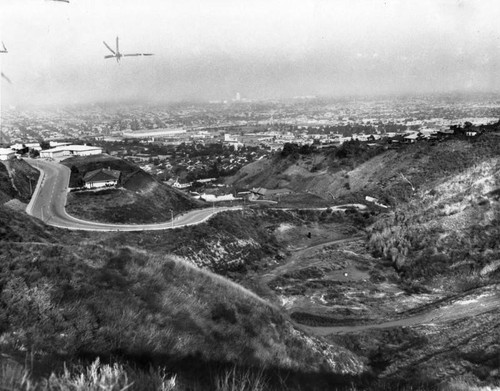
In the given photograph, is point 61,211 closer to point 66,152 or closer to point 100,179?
point 100,179

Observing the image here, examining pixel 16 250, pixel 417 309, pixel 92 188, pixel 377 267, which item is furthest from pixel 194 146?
pixel 16 250

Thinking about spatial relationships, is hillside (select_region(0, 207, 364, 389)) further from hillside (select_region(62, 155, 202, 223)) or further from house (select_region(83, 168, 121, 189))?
house (select_region(83, 168, 121, 189))

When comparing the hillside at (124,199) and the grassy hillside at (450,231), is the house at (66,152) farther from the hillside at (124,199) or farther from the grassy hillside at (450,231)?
the grassy hillside at (450,231)

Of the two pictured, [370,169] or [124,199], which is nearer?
[124,199]

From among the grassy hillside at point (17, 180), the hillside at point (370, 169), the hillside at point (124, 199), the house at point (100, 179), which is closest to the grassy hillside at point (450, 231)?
the hillside at point (370, 169)

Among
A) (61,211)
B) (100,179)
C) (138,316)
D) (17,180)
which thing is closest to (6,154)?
(17,180)
